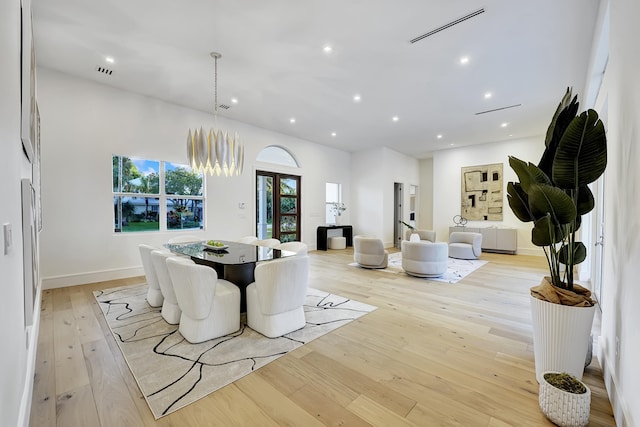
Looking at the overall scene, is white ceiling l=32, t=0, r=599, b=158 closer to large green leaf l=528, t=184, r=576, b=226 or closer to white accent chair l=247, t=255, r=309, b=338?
large green leaf l=528, t=184, r=576, b=226

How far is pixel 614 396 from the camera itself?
171 cm

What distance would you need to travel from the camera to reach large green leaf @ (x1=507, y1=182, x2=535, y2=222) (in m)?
2.09

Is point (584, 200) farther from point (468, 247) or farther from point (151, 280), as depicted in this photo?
point (468, 247)

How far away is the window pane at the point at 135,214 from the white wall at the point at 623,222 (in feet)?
20.1

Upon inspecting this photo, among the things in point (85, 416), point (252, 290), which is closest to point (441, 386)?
point (252, 290)

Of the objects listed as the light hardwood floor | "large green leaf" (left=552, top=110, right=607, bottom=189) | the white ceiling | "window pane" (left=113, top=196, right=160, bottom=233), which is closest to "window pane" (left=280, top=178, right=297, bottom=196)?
the white ceiling

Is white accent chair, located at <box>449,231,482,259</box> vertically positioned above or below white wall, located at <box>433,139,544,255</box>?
below

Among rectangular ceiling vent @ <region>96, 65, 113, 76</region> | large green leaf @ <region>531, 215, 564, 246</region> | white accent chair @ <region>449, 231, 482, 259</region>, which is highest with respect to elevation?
rectangular ceiling vent @ <region>96, 65, 113, 76</region>

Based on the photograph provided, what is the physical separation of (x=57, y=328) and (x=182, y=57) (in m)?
3.57

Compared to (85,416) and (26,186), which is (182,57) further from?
(85,416)

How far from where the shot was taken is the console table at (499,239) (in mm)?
7609

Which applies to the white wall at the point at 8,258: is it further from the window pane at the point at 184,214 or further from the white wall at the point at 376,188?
the white wall at the point at 376,188

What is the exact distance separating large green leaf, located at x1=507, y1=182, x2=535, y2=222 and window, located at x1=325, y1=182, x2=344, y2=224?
694 centimetres

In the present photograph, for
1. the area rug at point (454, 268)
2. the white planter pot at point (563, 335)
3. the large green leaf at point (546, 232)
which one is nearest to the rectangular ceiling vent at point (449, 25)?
the large green leaf at point (546, 232)
